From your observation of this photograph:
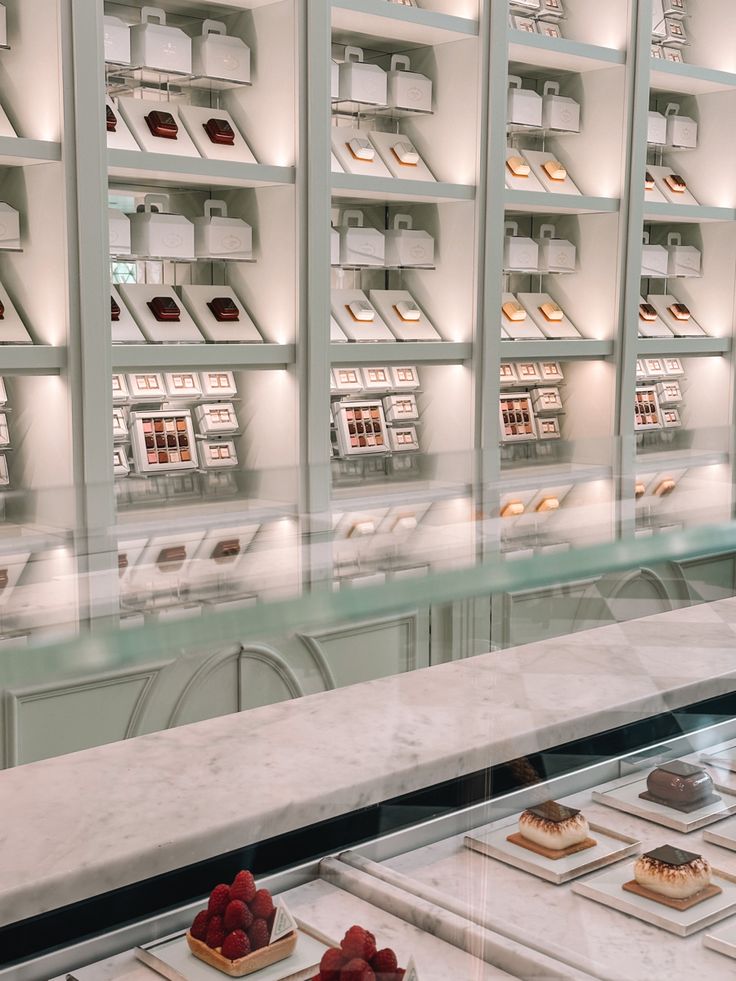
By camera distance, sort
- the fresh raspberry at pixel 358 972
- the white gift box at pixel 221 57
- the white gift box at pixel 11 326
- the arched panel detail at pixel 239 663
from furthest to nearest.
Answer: the white gift box at pixel 221 57 → the white gift box at pixel 11 326 → the fresh raspberry at pixel 358 972 → the arched panel detail at pixel 239 663

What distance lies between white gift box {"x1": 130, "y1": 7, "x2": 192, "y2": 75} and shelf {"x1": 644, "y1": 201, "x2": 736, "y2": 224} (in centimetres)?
201

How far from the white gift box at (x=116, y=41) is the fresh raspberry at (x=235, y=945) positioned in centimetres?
281

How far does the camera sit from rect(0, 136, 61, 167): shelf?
9.38 feet

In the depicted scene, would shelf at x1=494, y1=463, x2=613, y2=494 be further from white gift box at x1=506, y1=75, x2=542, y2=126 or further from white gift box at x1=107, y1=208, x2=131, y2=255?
white gift box at x1=506, y1=75, x2=542, y2=126

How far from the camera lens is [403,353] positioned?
148 inches

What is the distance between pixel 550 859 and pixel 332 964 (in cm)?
24

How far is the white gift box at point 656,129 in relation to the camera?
4.79 metres

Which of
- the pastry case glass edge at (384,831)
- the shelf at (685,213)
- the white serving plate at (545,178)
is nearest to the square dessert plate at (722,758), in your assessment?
the pastry case glass edge at (384,831)

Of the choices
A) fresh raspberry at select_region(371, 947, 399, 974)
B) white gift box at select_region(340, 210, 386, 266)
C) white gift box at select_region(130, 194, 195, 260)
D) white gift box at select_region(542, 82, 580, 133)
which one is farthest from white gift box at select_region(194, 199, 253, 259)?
fresh raspberry at select_region(371, 947, 399, 974)

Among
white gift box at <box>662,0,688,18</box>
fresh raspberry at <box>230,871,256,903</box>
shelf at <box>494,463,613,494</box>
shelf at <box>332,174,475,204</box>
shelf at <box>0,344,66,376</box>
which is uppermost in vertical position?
white gift box at <box>662,0,688,18</box>

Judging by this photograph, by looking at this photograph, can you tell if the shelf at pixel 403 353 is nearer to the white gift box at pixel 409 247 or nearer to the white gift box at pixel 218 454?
the white gift box at pixel 409 247

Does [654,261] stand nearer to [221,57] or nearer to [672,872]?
[221,57]

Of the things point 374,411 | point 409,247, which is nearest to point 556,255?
point 409,247

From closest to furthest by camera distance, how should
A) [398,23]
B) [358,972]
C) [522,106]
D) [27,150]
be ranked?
1. [358,972]
2. [27,150]
3. [398,23]
4. [522,106]
